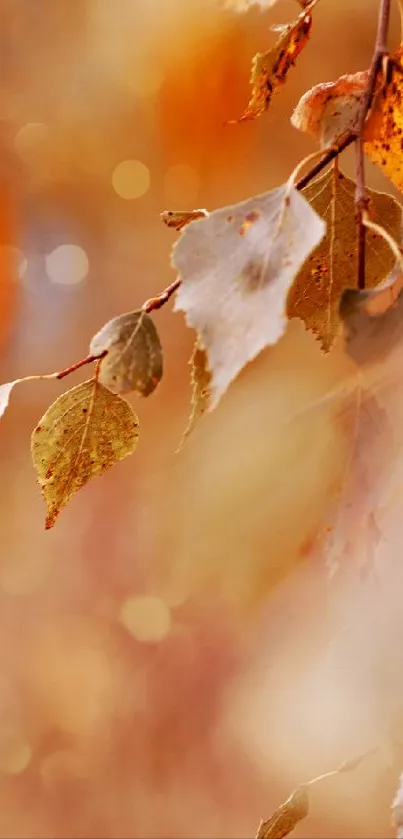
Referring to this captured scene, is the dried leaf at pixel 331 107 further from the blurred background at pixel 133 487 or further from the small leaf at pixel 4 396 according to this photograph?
the blurred background at pixel 133 487

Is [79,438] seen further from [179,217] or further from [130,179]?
[130,179]

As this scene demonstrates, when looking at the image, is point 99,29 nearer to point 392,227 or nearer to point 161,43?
point 161,43

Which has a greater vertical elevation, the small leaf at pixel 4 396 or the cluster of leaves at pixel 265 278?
the small leaf at pixel 4 396

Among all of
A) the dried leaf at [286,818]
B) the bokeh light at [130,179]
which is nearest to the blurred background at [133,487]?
the bokeh light at [130,179]

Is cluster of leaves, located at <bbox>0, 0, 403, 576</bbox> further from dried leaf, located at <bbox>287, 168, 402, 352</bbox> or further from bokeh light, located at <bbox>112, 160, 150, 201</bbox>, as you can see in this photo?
bokeh light, located at <bbox>112, 160, 150, 201</bbox>

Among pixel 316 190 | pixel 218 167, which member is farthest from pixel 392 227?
pixel 218 167

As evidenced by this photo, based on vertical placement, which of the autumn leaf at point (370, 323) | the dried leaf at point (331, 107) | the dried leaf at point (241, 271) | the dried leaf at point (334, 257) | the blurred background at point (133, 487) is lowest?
the autumn leaf at point (370, 323)

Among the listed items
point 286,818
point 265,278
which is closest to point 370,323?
point 265,278

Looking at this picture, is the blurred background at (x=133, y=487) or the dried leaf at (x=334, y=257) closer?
the dried leaf at (x=334, y=257)
